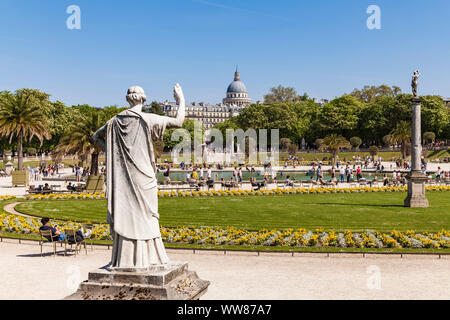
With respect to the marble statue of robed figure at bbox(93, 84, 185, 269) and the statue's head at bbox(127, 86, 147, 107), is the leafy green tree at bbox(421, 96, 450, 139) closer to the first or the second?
A: the statue's head at bbox(127, 86, 147, 107)

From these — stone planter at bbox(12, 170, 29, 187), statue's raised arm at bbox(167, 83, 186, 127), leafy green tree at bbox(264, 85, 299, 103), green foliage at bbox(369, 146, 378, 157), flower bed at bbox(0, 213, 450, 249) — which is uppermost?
leafy green tree at bbox(264, 85, 299, 103)

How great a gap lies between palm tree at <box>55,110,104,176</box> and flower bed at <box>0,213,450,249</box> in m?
16.6

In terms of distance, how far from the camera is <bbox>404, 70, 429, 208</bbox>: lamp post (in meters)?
21.7

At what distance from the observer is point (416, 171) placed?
2219 centimetres

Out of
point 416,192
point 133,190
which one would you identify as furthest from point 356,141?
point 133,190

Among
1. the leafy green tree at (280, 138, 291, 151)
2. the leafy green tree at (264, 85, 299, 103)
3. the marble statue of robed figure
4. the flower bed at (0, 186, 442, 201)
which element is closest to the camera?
the marble statue of robed figure

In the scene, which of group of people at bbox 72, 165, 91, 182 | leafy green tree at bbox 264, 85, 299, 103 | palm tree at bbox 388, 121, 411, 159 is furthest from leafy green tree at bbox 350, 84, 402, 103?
group of people at bbox 72, 165, 91, 182

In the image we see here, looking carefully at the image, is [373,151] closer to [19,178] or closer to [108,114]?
[108,114]

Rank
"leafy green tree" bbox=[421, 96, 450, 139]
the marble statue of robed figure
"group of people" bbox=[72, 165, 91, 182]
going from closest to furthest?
the marble statue of robed figure
"group of people" bbox=[72, 165, 91, 182]
"leafy green tree" bbox=[421, 96, 450, 139]

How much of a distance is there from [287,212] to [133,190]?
15.6 m

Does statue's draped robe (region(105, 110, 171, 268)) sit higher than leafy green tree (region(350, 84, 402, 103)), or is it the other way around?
leafy green tree (region(350, 84, 402, 103))

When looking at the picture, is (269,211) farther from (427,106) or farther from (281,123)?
(281,123)

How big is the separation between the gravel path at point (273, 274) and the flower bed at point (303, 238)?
44.7 inches

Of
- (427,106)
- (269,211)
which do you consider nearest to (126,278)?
(269,211)
